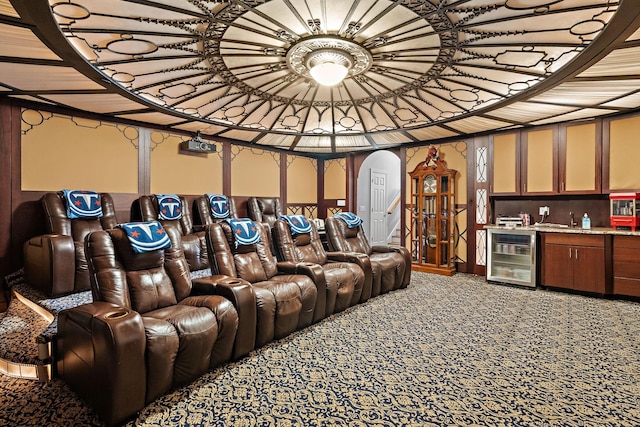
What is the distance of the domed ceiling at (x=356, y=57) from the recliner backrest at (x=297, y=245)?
1.79 m

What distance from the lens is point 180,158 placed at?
6.15 meters

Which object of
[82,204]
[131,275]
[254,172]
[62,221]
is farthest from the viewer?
[254,172]

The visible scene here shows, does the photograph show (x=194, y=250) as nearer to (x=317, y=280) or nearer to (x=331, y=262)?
(x=331, y=262)

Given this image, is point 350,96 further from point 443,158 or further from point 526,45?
point 443,158

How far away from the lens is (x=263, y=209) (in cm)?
704

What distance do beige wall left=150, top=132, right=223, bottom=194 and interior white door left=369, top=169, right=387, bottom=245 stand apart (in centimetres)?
381

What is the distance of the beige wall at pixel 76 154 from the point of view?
175 inches

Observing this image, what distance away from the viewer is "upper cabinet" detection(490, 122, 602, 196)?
5059mm

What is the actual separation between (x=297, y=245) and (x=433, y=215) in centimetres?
331

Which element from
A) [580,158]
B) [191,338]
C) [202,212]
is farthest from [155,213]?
[580,158]

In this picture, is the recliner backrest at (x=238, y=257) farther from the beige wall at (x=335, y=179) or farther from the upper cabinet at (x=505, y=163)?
the beige wall at (x=335, y=179)

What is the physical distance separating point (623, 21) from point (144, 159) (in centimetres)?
603

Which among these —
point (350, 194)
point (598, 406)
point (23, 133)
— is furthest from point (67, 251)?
point (350, 194)

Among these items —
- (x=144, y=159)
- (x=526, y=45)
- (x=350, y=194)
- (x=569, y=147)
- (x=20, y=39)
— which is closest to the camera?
(x=20, y=39)
